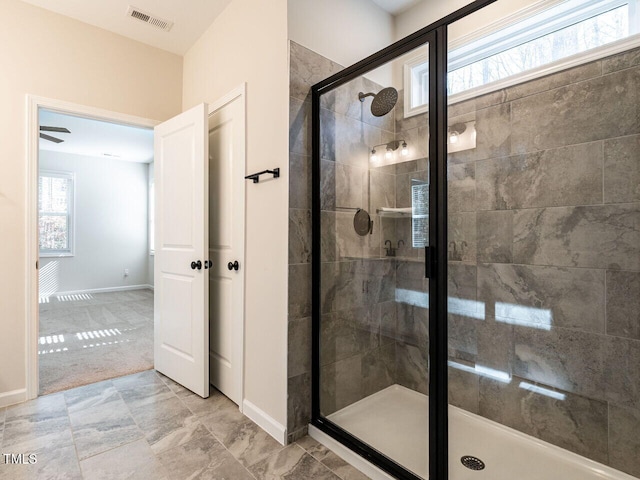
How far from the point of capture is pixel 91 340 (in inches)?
Answer: 146

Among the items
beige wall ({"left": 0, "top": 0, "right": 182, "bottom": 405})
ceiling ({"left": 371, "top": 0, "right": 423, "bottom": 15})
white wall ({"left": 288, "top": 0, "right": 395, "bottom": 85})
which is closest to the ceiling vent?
beige wall ({"left": 0, "top": 0, "right": 182, "bottom": 405})

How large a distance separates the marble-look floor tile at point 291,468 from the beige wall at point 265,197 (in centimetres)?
18

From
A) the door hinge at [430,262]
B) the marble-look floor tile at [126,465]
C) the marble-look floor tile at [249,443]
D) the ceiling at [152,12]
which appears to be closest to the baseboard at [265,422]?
the marble-look floor tile at [249,443]

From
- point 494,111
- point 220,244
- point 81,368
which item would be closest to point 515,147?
point 494,111

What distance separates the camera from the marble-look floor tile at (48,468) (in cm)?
162

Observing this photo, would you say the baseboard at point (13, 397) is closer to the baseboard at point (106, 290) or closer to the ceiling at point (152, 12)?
the ceiling at point (152, 12)

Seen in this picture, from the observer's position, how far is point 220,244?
2535mm

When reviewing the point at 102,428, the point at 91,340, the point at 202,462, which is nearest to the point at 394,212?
the point at 202,462

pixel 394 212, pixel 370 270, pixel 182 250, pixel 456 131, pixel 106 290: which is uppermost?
pixel 456 131

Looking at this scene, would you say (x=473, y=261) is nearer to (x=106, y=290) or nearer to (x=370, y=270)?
(x=370, y=270)

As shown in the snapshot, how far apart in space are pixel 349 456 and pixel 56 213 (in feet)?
23.2

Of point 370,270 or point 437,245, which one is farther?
point 370,270

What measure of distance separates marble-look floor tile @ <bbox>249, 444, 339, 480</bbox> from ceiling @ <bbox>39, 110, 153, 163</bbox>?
4.10m

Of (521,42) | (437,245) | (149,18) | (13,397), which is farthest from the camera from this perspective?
(149,18)
